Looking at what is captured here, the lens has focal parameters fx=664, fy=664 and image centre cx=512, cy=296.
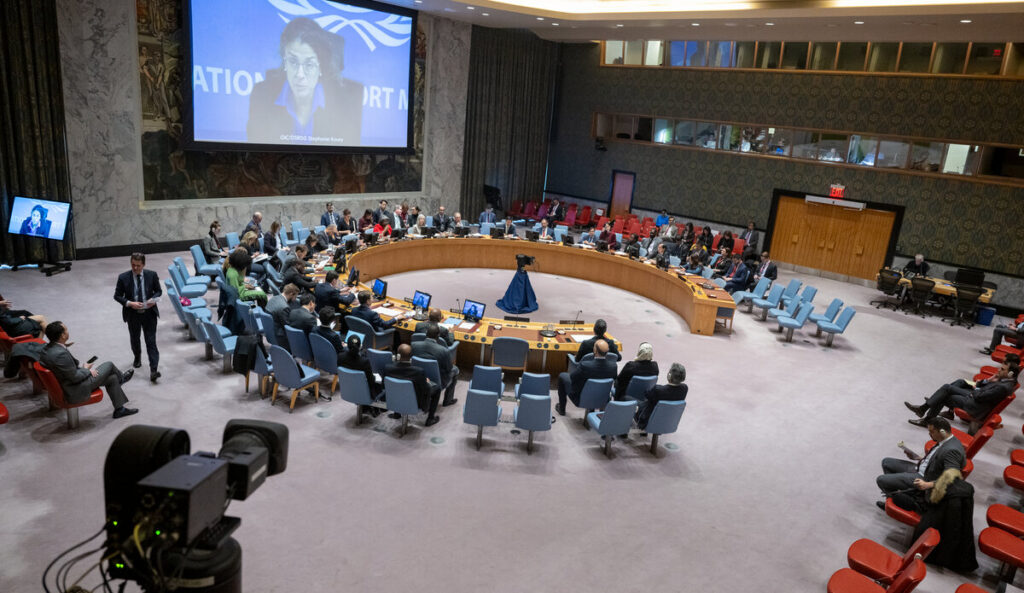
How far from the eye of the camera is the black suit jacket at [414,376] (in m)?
6.79

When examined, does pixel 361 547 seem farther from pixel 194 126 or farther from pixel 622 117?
pixel 622 117

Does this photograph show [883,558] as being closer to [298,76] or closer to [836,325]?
[836,325]

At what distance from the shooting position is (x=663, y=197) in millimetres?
20000

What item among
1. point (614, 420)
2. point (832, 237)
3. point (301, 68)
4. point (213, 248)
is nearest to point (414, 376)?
point (614, 420)

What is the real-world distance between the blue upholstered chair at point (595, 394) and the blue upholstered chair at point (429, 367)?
1.58 m

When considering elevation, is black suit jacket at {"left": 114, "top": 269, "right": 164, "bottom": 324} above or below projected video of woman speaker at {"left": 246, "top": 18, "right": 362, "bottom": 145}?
below

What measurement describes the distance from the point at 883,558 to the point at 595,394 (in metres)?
3.09

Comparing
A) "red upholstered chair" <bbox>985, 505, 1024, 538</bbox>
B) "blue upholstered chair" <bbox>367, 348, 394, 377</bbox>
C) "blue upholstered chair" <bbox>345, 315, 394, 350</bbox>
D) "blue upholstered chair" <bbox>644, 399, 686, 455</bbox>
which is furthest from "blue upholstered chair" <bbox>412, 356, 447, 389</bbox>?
"red upholstered chair" <bbox>985, 505, 1024, 538</bbox>

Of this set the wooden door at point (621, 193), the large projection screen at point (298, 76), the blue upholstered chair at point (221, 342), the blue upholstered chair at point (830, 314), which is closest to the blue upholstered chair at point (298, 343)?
the blue upholstered chair at point (221, 342)

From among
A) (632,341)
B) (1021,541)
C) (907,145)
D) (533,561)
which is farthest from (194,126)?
(907,145)

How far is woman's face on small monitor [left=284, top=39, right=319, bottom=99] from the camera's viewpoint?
47.2 feet

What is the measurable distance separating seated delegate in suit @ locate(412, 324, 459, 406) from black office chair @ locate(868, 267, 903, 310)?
11010 millimetres

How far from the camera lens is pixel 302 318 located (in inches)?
306

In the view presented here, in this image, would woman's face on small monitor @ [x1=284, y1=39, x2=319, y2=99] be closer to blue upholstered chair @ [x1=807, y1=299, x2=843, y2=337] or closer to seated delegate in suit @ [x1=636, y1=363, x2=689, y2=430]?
seated delegate in suit @ [x1=636, y1=363, x2=689, y2=430]
